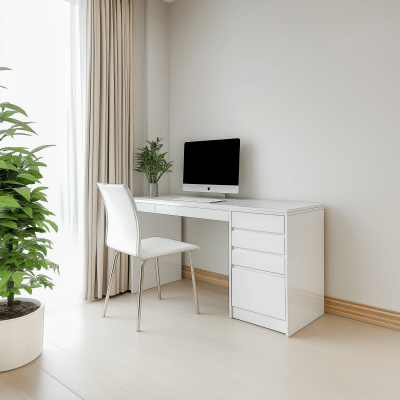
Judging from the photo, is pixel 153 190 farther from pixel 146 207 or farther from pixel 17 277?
pixel 17 277

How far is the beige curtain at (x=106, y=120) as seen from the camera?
9.13 ft

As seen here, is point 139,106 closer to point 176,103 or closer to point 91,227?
point 176,103

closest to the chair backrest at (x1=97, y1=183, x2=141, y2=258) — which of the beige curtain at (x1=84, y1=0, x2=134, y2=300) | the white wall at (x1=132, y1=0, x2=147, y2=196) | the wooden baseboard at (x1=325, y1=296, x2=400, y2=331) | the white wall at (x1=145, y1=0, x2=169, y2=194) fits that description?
the beige curtain at (x1=84, y1=0, x2=134, y2=300)

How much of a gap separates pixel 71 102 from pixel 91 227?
37.7 inches

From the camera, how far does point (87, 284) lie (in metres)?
2.78

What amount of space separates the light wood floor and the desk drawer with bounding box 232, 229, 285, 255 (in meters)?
0.51

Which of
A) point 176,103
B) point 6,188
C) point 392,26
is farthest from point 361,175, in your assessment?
point 6,188

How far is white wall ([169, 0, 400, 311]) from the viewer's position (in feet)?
7.36

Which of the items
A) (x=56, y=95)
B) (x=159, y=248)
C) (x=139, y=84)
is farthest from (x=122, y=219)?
(x=139, y=84)

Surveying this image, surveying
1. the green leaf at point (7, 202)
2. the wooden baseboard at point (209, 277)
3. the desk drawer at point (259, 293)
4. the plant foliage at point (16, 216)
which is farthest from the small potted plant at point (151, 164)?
the green leaf at point (7, 202)

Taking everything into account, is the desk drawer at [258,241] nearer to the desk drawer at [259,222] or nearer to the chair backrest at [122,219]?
the desk drawer at [259,222]

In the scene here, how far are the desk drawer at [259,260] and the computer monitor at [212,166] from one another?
1.99 ft

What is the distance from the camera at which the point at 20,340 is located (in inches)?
72.1

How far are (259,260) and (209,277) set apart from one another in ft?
3.39
